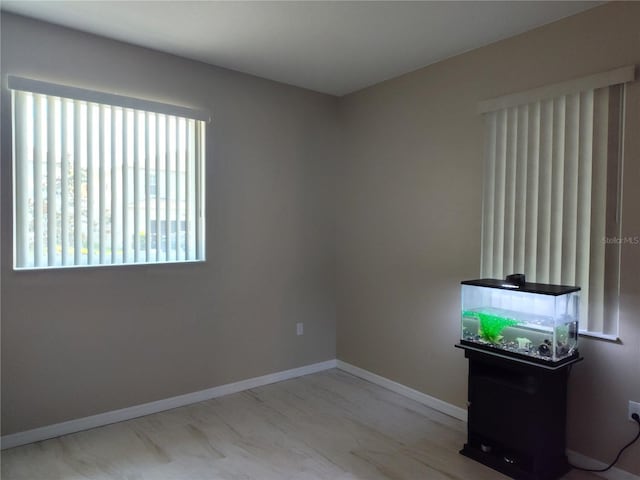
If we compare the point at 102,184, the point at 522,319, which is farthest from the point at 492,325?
the point at 102,184

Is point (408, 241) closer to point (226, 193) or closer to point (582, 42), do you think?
point (226, 193)

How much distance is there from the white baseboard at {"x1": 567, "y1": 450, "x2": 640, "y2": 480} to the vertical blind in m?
Result: 0.73

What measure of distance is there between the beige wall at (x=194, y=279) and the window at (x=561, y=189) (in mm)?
1639

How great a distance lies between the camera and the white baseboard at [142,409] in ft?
8.93

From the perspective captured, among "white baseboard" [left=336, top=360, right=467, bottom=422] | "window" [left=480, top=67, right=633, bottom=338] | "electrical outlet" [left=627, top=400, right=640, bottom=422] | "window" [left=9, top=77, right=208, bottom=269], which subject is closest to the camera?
"electrical outlet" [left=627, top=400, right=640, bottom=422]

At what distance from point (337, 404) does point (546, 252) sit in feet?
6.13

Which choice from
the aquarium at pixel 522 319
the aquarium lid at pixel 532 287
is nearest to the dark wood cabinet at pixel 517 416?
the aquarium at pixel 522 319

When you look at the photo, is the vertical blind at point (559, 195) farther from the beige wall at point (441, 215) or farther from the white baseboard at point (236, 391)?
the white baseboard at point (236, 391)

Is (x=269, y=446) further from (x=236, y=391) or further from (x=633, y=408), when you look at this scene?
(x=633, y=408)

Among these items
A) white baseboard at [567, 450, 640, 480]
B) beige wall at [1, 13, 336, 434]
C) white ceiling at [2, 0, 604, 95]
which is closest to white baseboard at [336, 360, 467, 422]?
beige wall at [1, 13, 336, 434]

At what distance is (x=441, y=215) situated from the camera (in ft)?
10.7

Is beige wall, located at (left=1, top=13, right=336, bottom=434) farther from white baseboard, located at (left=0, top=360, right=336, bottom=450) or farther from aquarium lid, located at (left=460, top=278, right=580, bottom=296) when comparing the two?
aquarium lid, located at (left=460, top=278, right=580, bottom=296)

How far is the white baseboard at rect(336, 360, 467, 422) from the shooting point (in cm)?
316

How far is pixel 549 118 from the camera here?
2639mm
